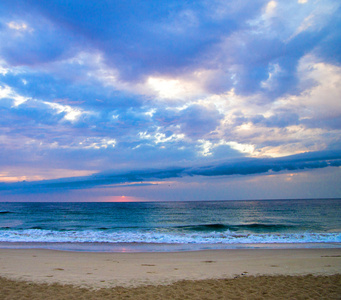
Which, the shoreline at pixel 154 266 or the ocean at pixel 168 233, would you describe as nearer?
the shoreline at pixel 154 266

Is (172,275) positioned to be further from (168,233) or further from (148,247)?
(168,233)

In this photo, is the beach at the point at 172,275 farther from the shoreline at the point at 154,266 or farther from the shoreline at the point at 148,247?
the shoreline at the point at 148,247

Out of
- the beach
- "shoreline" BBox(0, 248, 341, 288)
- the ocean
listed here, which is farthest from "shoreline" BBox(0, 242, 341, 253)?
the beach

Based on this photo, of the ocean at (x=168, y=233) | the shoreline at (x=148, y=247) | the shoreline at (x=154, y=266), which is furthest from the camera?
the ocean at (x=168, y=233)

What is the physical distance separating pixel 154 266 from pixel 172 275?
2.12 meters

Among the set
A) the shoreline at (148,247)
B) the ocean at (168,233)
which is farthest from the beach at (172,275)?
the ocean at (168,233)

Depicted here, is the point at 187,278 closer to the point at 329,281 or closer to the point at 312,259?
the point at 329,281

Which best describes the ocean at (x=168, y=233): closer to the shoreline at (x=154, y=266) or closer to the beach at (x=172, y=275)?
the shoreline at (x=154, y=266)

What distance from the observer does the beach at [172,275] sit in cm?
805

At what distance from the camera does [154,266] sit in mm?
12336

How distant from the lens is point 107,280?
31.9ft

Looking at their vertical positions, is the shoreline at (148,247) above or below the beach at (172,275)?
below

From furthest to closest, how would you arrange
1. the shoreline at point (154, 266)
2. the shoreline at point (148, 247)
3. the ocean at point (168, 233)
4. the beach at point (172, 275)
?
the ocean at point (168, 233) → the shoreline at point (148, 247) → the shoreline at point (154, 266) → the beach at point (172, 275)

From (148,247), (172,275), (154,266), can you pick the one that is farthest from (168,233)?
(172,275)
